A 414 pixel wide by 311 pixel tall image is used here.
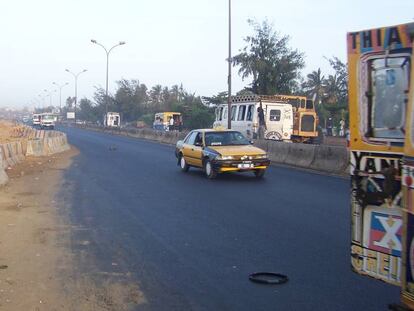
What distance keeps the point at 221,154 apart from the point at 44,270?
33.2 ft

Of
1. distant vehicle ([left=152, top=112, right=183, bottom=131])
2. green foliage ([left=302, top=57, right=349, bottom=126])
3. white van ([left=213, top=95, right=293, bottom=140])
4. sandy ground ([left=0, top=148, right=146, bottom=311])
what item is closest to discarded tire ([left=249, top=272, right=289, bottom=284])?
sandy ground ([left=0, top=148, right=146, bottom=311])

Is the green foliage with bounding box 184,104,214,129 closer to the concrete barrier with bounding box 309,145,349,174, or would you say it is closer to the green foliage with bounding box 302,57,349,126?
the green foliage with bounding box 302,57,349,126

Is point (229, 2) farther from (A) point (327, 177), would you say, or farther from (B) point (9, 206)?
(B) point (9, 206)

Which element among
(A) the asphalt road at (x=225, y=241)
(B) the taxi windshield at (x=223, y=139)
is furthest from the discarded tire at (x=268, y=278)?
(B) the taxi windshield at (x=223, y=139)

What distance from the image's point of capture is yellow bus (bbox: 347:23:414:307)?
3826 millimetres

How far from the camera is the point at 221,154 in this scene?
16.6 meters

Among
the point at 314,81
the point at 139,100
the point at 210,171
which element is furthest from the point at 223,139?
the point at 139,100

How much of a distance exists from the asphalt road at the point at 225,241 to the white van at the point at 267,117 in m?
12.2

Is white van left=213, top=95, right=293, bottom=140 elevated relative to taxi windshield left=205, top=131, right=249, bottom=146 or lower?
elevated

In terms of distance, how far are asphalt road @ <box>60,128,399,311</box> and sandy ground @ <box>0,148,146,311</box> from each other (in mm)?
246

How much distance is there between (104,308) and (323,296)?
2113mm

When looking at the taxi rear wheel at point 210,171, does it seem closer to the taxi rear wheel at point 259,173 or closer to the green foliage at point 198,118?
the taxi rear wheel at point 259,173

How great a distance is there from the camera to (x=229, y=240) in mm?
8469

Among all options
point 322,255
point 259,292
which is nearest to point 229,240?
point 322,255
